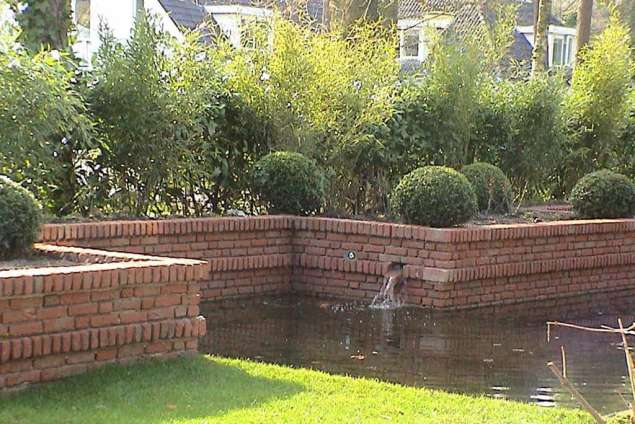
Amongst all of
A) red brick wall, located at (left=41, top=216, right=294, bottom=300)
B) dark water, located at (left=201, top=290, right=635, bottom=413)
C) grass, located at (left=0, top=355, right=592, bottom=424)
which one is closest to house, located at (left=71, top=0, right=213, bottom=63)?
red brick wall, located at (left=41, top=216, right=294, bottom=300)

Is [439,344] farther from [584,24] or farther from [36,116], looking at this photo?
[584,24]

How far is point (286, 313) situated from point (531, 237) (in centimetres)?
318

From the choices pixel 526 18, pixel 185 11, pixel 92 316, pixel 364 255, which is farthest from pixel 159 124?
pixel 526 18

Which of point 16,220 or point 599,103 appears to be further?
point 599,103

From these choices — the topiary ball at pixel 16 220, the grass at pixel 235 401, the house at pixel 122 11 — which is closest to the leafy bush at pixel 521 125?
the topiary ball at pixel 16 220

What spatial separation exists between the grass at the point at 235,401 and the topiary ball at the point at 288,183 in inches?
212

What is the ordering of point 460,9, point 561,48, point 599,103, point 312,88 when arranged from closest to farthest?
point 312,88 < point 599,103 < point 460,9 < point 561,48

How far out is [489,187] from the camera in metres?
14.5

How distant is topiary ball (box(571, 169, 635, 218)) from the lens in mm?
14281

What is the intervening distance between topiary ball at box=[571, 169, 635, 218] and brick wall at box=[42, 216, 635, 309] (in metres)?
1.10

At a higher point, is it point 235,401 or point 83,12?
point 83,12

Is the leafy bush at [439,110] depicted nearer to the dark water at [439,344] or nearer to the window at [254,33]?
the window at [254,33]

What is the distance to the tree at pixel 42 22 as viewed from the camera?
13.1 metres

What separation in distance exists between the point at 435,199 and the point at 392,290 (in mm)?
1062
